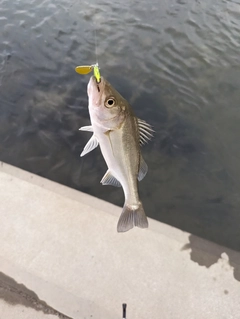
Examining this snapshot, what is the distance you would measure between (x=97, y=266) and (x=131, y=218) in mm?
1030

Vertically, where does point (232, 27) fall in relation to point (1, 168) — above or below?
above

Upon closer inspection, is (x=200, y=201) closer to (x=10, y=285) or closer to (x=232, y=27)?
(x=10, y=285)

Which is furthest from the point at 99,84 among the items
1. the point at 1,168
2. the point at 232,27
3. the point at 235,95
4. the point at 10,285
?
the point at 232,27

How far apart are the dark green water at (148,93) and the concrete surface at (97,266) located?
0.85 m

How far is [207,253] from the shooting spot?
136 inches

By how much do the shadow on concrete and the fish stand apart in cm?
113

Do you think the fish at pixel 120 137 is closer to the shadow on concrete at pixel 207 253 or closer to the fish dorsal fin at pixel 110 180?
the fish dorsal fin at pixel 110 180

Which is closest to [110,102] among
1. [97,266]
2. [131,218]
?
[131,218]

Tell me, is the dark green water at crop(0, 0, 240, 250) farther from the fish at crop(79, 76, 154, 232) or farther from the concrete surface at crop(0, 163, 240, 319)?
the fish at crop(79, 76, 154, 232)

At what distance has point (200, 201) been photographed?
4.66 metres

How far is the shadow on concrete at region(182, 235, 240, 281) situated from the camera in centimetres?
338

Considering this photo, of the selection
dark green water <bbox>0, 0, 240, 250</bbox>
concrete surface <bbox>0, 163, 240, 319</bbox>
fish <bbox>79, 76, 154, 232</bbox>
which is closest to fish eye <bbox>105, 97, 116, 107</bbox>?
fish <bbox>79, 76, 154, 232</bbox>

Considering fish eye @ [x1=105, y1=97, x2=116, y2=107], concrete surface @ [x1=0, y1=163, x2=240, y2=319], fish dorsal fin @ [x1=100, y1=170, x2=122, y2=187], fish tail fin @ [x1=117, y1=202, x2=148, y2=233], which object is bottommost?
concrete surface @ [x1=0, y1=163, x2=240, y2=319]

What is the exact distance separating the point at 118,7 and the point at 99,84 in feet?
25.1
